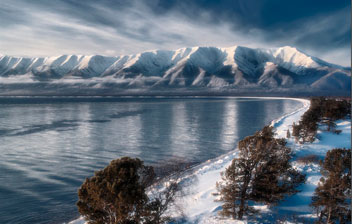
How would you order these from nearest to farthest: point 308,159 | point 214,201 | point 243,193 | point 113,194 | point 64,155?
point 113,194 → point 243,193 → point 214,201 → point 308,159 → point 64,155

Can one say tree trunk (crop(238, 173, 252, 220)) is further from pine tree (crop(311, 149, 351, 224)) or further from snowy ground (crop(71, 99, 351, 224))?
pine tree (crop(311, 149, 351, 224))

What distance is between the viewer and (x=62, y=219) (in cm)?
2198

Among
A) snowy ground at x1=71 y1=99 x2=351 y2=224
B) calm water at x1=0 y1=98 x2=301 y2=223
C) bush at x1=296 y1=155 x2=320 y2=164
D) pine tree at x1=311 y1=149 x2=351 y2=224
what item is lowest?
calm water at x1=0 y1=98 x2=301 y2=223

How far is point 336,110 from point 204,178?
46.0m

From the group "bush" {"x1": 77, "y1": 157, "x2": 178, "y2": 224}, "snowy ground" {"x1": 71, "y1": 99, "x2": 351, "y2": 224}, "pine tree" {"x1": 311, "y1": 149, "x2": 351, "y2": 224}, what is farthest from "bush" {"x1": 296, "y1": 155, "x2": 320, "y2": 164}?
"bush" {"x1": 77, "y1": 157, "x2": 178, "y2": 224}

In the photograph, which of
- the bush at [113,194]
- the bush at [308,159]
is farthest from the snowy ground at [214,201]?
the bush at [113,194]

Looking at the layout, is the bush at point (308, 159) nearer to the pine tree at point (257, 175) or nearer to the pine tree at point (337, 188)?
the pine tree at point (337, 188)

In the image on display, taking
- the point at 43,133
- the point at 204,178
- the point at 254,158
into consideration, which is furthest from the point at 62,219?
the point at 43,133

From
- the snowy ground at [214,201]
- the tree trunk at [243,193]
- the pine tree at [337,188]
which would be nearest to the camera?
the pine tree at [337,188]

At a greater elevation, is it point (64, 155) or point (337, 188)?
point (337, 188)

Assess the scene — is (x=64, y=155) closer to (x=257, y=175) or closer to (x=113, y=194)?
(x=113, y=194)

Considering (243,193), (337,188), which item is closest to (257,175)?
(243,193)

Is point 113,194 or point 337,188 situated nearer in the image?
point 113,194

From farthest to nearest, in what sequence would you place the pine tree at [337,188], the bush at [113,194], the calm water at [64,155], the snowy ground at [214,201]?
the calm water at [64,155] → the snowy ground at [214,201] → the pine tree at [337,188] → the bush at [113,194]
